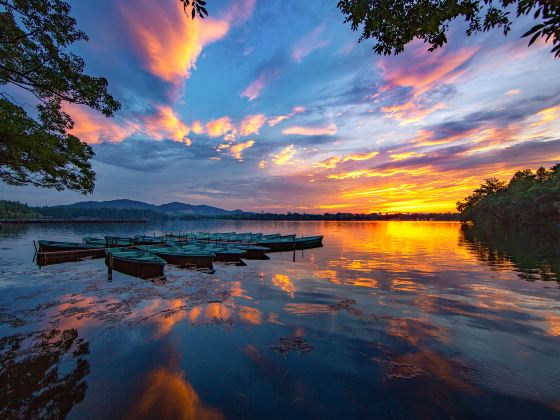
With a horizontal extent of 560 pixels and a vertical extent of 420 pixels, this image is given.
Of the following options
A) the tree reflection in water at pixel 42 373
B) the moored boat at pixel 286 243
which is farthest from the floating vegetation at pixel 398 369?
the moored boat at pixel 286 243

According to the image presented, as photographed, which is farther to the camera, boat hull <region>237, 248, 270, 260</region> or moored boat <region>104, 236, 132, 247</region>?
moored boat <region>104, 236, 132, 247</region>

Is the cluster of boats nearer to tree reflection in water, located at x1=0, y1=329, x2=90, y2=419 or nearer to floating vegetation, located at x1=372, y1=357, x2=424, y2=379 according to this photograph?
tree reflection in water, located at x1=0, y1=329, x2=90, y2=419

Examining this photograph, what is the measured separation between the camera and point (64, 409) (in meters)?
6.60

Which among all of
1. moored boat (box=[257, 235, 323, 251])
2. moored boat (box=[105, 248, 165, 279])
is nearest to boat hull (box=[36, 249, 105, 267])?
moored boat (box=[105, 248, 165, 279])

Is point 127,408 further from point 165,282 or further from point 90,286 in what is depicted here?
point 90,286

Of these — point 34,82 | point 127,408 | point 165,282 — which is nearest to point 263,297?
point 165,282

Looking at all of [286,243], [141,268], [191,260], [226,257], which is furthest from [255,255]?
[141,268]

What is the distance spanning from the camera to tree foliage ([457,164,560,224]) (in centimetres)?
6494

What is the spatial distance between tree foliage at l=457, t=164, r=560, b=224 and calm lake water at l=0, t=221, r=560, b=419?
2363 inches

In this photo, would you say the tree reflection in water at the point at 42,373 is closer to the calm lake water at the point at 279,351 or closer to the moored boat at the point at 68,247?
the calm lake water at the point at 279,351

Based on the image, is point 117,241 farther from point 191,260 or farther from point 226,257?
point 191,260

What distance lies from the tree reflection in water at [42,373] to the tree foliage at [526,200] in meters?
74.9

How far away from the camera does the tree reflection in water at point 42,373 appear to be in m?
6.65

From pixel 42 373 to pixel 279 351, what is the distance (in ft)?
24.4
